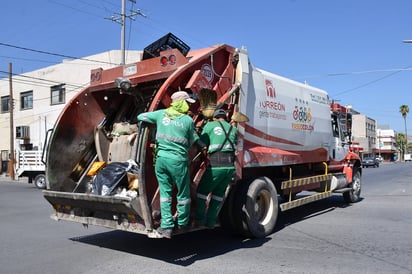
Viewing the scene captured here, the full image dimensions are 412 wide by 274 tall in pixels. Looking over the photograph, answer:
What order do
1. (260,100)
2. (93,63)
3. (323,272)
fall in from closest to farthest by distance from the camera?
(323,272), (260,100), (93,63)

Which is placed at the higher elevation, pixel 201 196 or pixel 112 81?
pixel 112 81

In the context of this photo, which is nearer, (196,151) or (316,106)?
(196,151)

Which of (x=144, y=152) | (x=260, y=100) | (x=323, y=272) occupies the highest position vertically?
(x=260, y=100)

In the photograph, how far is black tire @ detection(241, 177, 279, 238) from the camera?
21.1ft

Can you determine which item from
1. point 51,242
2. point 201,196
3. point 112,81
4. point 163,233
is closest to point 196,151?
point 201,196

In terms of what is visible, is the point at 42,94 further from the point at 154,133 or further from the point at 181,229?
the point at 181,229

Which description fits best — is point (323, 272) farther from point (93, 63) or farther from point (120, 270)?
point (93, 63)

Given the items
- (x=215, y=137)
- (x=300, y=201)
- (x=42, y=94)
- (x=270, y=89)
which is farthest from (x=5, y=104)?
(x=215, y=137)

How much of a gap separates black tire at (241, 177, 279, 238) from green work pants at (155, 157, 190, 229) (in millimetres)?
1520

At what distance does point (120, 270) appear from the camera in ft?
A: 16.4

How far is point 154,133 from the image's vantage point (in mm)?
5355

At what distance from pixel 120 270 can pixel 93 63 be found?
25.4m

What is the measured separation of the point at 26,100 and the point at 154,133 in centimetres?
3230

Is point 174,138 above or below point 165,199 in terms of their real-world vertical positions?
above
